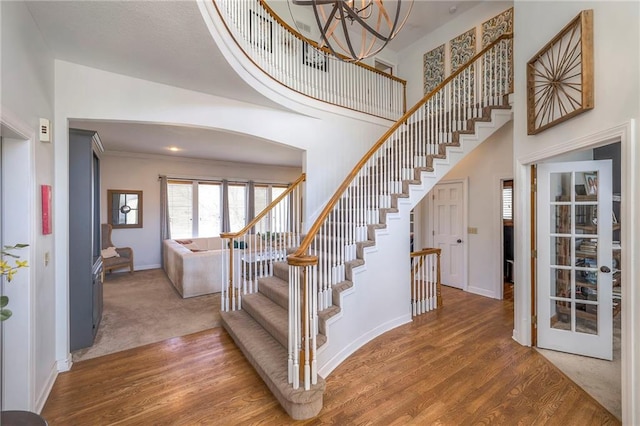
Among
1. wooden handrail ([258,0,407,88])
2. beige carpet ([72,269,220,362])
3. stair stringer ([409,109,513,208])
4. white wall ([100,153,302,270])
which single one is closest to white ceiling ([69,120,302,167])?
white wall ([100,153,302,270])

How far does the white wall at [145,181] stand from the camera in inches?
251

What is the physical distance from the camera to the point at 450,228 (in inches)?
205

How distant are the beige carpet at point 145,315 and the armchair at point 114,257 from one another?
1.38 ft

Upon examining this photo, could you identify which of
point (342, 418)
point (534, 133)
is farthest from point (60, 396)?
point (534, 133)

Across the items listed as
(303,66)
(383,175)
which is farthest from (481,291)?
(303,66)

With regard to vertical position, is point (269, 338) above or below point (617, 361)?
above

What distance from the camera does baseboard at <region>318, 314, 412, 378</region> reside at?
2487 millimetres

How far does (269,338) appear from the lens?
2.78 meters

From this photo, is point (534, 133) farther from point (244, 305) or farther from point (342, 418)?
point (244, 305)

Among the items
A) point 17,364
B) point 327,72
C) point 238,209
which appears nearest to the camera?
point 17,364

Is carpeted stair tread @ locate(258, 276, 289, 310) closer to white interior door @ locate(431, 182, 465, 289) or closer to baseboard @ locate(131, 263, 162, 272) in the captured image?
white interior door @ locate(431, 182, 465, 289)

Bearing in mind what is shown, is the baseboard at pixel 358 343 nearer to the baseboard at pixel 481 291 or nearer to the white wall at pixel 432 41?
the baseboard at pixel 481 291

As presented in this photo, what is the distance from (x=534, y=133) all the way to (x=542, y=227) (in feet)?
3.20

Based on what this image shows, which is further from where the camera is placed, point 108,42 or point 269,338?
point 269,338
